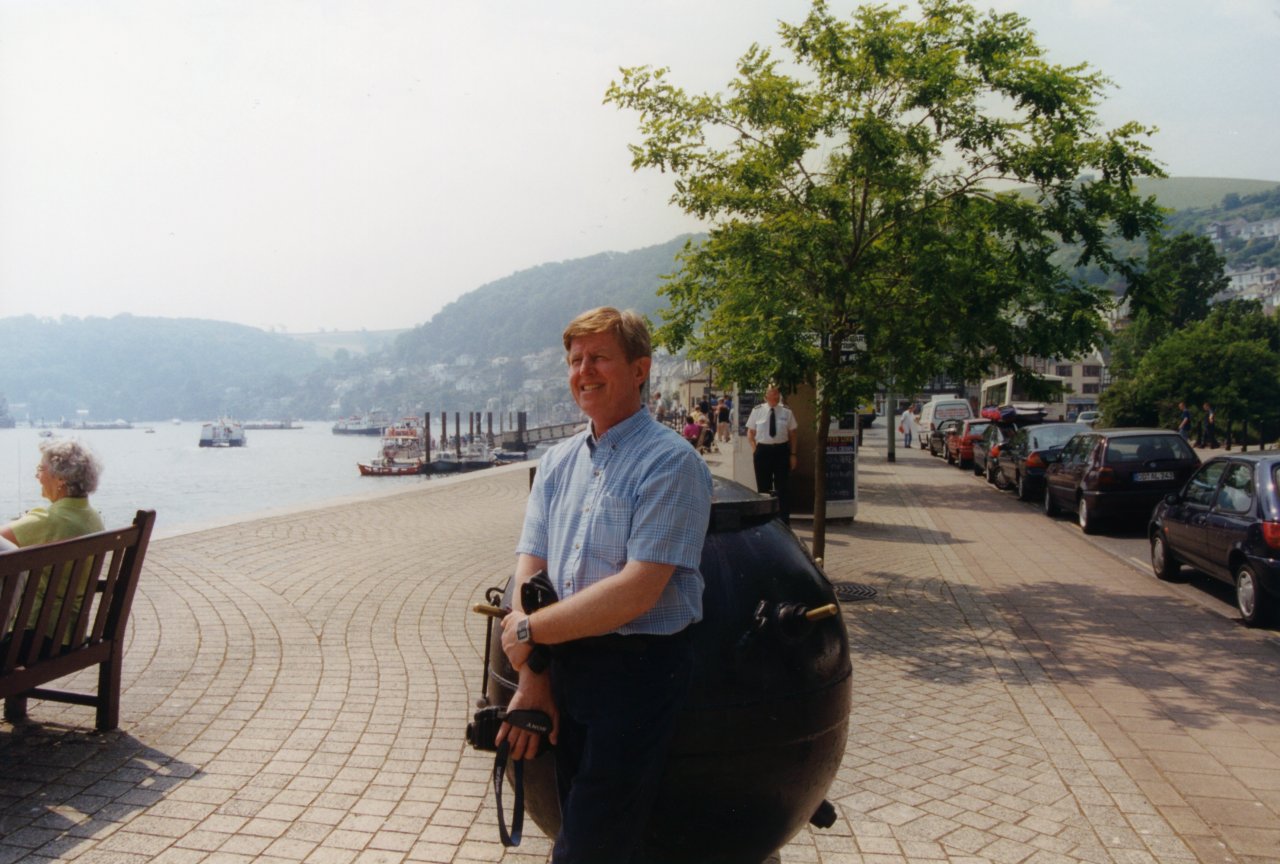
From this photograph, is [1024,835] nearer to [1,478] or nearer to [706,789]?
[706,789]

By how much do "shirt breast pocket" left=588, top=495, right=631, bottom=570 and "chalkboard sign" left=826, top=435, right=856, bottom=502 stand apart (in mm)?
12749

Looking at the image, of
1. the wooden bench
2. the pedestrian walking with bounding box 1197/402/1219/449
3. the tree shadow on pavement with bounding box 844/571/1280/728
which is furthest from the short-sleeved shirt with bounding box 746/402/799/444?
the pedestrian walking with bounding box 1197/402/1219/449

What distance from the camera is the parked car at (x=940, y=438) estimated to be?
34875mm

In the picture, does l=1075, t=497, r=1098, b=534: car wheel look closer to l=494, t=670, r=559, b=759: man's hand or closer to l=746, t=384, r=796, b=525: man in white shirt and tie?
l=746, t=384, r=796, b=525: man in white shirt and tie

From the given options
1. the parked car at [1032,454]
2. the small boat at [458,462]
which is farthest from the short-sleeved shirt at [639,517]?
the small boat at [458,462]


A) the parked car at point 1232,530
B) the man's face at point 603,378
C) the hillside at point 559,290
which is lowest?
the parked car at point 1232,530

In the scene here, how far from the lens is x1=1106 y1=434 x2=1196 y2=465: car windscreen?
14.6 meters

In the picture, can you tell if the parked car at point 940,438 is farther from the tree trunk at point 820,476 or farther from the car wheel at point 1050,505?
the tree trunk at point 820,476

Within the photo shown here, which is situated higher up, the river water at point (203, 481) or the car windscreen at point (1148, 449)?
the car windscreen at point (1148, 449)

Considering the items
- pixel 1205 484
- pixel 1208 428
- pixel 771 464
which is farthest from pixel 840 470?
pixel 1208 428

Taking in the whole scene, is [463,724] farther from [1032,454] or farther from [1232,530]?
[1032,454]

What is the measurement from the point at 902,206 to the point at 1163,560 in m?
4.76

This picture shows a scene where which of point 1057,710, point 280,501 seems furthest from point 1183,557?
point 280,501

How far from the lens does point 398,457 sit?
9356 cm
